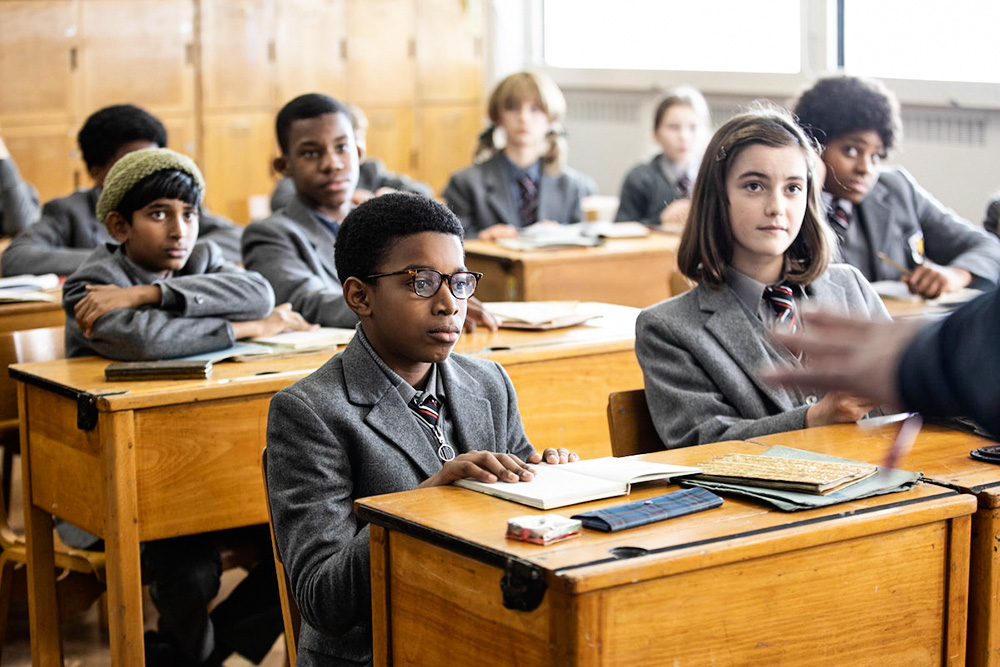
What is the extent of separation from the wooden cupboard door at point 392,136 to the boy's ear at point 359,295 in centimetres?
663

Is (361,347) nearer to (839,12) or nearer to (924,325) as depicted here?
(924,325)

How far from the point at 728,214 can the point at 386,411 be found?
2.55ft

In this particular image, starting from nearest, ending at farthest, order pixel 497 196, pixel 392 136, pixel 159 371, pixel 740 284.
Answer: pixel 740 284 → pixel 159 371 → pixel 497 196 → pixel 392 136

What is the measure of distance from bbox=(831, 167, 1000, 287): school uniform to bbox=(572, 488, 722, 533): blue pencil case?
6.82 feet

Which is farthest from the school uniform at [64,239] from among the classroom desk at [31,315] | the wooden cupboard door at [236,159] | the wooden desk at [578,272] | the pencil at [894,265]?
the wooden cupboard door at [236,159]

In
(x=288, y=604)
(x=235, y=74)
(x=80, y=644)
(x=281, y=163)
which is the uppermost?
(x=235, y=74)

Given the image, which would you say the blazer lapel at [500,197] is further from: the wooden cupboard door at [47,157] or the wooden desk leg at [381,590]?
the wooden desk leg at [381,590]

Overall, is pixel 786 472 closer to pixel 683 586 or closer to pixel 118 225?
pixel 683 586

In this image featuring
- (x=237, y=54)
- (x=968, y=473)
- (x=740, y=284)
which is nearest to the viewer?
(x=968, y=473)

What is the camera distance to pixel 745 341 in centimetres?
224

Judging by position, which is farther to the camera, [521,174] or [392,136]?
[392,136]

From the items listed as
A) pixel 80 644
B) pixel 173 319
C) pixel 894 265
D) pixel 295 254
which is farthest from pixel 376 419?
pixel 894 265

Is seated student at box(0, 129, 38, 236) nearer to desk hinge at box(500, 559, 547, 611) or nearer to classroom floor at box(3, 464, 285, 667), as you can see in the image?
classroom floor at box(3, 464, 285, 667)

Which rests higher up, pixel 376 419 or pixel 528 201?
pixel 528 201
